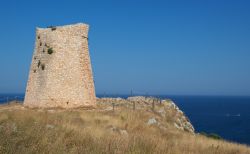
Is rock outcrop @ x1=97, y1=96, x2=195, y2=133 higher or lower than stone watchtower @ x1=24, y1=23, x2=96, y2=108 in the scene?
lower

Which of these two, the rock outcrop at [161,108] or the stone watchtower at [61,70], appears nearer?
the stone watchtower at [61,70]

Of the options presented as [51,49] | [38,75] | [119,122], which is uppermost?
[51,49]

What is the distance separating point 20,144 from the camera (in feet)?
25.8

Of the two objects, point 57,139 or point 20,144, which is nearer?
point 20,144

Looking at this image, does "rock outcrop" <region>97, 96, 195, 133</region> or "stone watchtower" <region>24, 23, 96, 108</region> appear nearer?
"stone watchtower" <region>24, 23, 96, 108</region>

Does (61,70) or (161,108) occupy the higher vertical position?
(61,70)

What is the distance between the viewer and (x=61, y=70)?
82.7 feet

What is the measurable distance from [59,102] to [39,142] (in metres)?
17.3

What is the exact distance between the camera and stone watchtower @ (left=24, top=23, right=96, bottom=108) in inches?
982

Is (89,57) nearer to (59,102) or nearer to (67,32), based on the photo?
(67,32)

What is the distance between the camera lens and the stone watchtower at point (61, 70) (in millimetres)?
24953

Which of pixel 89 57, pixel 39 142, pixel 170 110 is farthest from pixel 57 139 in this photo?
pixel 170 110

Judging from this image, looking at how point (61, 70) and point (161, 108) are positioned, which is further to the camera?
point (161, 108)

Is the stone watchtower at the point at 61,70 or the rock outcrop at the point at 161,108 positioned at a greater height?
the stone watchtower at the point at 61,70
